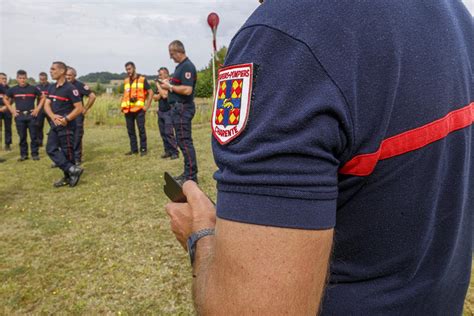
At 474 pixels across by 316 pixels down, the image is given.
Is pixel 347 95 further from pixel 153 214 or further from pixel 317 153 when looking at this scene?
pixel 153 214

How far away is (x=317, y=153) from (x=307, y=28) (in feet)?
0.63

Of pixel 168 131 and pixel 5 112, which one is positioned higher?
pixel 5 112

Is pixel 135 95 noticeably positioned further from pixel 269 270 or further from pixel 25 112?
pixel 269 270

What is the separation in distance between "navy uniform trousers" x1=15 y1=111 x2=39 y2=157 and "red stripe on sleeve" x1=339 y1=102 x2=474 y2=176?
10172 mm

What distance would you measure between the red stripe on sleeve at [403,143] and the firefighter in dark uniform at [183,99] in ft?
19.0

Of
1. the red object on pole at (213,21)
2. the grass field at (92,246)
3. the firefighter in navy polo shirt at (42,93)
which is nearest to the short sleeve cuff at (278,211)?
the grass field at (92,246)

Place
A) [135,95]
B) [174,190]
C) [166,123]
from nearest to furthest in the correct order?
1. [174,190]
2. [166,123]
3. [135,95]

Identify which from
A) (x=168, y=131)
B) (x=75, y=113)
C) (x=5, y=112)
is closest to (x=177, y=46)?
(x=75, y=113)

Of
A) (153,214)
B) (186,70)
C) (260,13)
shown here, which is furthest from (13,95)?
(260,13)

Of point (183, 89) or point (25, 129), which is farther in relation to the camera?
point (25, 129)

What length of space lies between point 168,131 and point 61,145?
89.3 inches

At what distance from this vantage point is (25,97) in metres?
9.44

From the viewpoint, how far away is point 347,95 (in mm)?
579

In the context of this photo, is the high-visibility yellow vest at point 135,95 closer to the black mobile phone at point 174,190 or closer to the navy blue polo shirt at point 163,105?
the navy blue polo shirt at point 163,105
